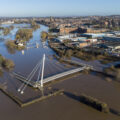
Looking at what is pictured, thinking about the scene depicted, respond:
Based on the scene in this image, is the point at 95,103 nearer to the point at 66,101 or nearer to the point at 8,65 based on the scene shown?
the point at 66,101

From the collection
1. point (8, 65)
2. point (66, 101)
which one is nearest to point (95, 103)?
point (66, 101)

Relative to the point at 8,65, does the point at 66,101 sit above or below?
below

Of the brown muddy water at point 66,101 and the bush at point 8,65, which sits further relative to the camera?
the bush at point 8,65

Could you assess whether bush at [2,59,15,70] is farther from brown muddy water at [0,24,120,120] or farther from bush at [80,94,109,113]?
bush at [80,94,109,113]

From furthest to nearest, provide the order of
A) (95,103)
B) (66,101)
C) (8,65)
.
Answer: (8,65) < (66,101) < (95,103)

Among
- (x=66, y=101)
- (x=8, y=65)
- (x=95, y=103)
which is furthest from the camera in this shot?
(x=8, y=65)

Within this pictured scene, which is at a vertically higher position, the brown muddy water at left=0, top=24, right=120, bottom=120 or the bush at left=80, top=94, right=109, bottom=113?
the bush at left=80, top=94, right=109, bottom=113

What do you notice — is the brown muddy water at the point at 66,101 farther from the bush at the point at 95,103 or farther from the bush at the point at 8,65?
the bush at the point at 8,65

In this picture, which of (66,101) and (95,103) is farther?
(66,101)

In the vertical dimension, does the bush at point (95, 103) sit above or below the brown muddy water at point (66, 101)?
above

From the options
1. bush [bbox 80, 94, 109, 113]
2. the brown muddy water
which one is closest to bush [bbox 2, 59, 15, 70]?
the brown muddy water

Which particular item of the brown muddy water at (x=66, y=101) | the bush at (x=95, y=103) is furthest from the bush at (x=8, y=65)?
the bush at (x=95, y=103)

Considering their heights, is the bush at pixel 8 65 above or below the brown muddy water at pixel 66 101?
above
